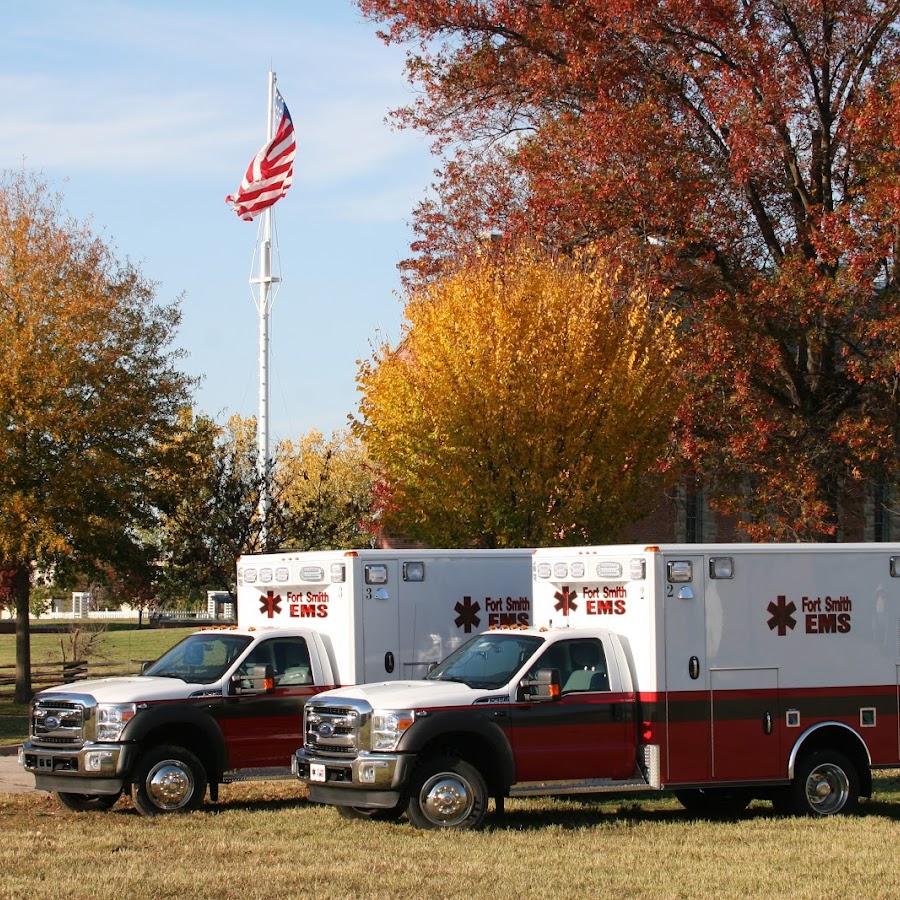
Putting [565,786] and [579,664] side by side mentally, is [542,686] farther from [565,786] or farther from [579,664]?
[565,786]

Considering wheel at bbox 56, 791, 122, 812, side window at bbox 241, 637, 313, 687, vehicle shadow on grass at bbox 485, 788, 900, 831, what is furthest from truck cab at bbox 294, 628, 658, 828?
wheel at bbox 56, 791, 122, 812

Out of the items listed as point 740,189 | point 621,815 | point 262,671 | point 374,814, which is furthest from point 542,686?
point 740,189

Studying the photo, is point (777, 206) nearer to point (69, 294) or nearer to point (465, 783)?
point (69, 294)

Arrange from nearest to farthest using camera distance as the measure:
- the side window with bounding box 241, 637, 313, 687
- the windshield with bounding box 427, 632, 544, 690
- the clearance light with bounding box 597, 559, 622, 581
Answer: the windshield with bounding box 427, 632, 544, 690 < the clearance light with bounding box 597, 559, 622, 581 < the side window with bounding box 241, 637, 313, 687

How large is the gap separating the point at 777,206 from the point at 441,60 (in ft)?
23.6

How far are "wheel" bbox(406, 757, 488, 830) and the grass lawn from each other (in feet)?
0.66

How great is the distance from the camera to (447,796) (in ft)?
43.4

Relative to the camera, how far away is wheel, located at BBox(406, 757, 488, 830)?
13.2 m

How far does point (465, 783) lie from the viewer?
524 inches

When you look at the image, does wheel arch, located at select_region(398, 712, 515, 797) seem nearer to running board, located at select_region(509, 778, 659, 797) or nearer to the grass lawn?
running board, located at select_region(509, 778, 659, 797)

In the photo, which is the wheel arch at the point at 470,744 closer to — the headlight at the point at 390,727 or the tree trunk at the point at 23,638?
the headlight at the point at 390,727

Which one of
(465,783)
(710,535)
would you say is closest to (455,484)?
(465,783)

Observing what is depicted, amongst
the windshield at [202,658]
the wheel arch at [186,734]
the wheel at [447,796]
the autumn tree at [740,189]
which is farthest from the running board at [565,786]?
the autumn tree at [740,189]

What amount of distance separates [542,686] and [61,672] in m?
27.2
